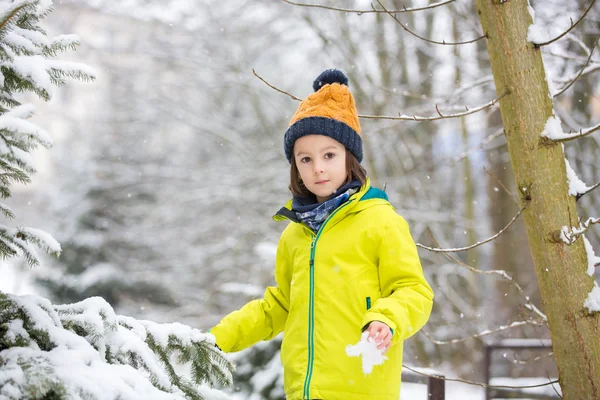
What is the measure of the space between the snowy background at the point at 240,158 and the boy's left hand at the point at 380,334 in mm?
8003

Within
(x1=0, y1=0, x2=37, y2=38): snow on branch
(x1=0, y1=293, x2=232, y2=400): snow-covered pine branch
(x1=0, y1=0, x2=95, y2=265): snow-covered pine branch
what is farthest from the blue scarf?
(x1=0, y1=0, x2=37, y2=38): snow on branch

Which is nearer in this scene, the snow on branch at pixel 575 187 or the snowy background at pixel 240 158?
the snow on branch at pixel 575 187

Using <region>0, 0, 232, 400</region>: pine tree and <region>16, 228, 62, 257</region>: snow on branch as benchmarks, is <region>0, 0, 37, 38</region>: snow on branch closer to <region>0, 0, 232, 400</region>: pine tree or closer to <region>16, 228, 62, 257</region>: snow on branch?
<region>0, 0, 232, 400</region>: pine tree

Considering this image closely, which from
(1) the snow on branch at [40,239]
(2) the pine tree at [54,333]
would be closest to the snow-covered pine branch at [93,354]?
(2) the pine tree at [54,333]

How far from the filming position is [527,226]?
2.48 metres

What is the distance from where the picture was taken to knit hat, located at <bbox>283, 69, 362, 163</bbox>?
7.63 ft

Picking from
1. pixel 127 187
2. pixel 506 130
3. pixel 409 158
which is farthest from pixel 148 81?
pixel 506 130

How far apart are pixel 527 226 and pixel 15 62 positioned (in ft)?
6.18

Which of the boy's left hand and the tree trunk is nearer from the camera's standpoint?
the boy's left hand

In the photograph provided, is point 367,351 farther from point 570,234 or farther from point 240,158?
point 240,158

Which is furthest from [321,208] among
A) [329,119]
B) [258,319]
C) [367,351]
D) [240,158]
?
[240,158]

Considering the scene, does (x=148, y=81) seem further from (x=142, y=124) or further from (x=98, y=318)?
(x=98, y=318)

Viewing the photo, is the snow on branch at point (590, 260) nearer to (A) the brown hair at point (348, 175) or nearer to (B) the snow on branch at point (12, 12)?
(A) the brown hair at point (348, 175)

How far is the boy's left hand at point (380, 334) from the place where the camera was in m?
1.83
